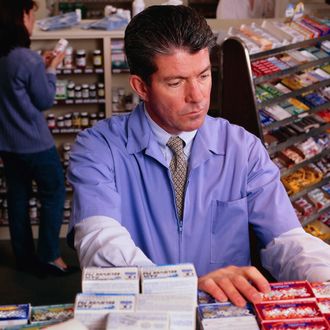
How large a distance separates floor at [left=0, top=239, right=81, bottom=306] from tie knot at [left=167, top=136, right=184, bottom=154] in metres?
2.73

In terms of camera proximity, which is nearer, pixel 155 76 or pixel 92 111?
pixel 155 76

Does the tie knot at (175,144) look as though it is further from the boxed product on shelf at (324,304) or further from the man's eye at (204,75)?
the boxed product on shelf at (324,304)

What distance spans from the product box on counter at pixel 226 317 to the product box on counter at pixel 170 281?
84mm

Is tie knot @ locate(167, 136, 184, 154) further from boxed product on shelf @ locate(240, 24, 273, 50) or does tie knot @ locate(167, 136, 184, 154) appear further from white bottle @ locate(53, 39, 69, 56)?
white bottle @ locate(53, 39, 69, 56)

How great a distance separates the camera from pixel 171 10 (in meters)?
2.00

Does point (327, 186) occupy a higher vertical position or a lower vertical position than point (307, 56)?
lower

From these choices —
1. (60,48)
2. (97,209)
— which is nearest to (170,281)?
(97,209)

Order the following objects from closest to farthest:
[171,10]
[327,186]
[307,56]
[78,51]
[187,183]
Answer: [171,10], [187,183], [307,56], [327,186], [78,51]

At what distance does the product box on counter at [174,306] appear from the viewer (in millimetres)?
1278

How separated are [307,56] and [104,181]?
2699 mm

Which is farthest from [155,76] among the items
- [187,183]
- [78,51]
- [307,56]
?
[78,51]

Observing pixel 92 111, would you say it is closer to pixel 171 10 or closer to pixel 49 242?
pixel 49 242

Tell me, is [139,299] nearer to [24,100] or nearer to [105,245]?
[105,245]

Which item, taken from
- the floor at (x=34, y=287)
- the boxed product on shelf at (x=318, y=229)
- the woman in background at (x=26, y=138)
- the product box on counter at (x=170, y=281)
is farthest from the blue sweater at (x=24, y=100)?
the product box on counter at (x=170, y=281)
